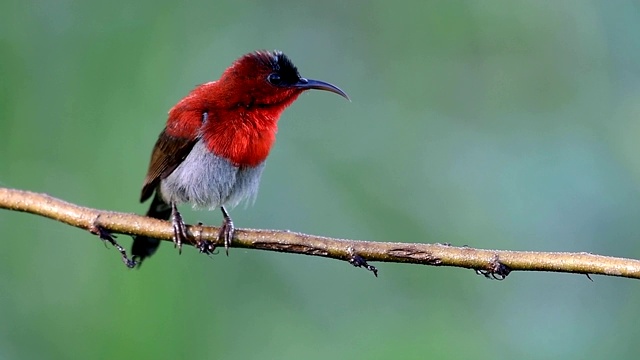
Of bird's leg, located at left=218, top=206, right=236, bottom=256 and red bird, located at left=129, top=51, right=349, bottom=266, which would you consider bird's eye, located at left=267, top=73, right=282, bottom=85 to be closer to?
red bird, located at left=129, top=51, right=349, bottom=266

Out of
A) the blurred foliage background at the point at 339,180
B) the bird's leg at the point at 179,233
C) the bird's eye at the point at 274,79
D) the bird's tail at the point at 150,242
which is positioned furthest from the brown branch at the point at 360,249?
the bird's eye at the point at 274,79

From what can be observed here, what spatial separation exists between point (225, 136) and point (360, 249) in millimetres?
1607

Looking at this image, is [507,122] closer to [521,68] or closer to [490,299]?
[521,68]

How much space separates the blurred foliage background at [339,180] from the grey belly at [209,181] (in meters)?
0.20

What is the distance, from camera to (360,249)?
3.24 meters

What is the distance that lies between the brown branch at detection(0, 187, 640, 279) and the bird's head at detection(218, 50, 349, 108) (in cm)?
118

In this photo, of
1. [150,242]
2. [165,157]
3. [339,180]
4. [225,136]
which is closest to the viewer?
[225,136]

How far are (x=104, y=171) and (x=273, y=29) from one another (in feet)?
5.18

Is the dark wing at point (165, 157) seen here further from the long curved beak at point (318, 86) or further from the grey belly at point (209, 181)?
the long curved beak at point (318, 86)

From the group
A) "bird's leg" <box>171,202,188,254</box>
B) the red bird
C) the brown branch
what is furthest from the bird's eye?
the brown branch

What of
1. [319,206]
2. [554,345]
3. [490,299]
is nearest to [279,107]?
[319,206]

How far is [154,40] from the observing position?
205 inches

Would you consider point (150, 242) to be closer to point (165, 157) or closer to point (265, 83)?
point (165, 157)

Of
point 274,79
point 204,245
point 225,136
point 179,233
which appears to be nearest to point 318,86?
point 274,79
